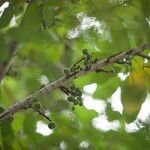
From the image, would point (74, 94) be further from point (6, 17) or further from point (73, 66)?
point (6, 17)

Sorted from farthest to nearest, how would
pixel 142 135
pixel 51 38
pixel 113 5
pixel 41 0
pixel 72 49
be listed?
pixel 72 49
pixel 51 38
pixel 142 135
pixel 41 0
pixel 113 5

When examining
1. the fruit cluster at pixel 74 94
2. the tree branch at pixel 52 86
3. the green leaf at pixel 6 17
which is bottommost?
the fruit cluster at pixel 74 94

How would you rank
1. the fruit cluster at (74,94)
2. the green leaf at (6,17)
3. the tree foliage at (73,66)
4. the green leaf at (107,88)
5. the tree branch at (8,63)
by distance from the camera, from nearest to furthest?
1. the tree foliage at (73,66)
2. the green leaf at (6,17)
3. the fruit cluster at (74,94)
4. the green leaf at (107,88)
5. the tree branch at (8,63)

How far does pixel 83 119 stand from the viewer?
3268 mm

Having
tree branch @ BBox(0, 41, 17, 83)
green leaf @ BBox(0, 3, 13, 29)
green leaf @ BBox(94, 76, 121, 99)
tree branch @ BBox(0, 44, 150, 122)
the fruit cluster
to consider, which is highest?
green leaf @ BBox(0, 3, 13, 29)

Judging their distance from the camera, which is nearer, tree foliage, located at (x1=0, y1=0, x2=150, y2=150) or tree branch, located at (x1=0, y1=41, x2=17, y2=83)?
tree foliage, located at (x1=0, y1=0, x2=150, y2=150)

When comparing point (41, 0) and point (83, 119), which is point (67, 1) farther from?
point (83, 119)

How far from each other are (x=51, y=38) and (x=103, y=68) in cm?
63

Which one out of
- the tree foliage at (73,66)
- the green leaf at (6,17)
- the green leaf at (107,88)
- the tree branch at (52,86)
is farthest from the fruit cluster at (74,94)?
the green leaf at (6,17)

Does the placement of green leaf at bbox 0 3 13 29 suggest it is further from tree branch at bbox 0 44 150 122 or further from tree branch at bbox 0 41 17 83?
tree branch at bbox 0 41 17 83

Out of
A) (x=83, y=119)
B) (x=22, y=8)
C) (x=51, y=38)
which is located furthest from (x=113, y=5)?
(x=83, y=119)

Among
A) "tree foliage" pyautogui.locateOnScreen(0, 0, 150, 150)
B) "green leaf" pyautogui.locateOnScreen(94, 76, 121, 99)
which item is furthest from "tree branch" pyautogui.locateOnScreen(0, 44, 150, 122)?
"green leaf" pyautogui.locateOnScreen(94, 76, 121, 99)

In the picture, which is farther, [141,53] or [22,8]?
[22,8]

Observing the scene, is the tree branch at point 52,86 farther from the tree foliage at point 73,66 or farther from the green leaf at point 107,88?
the green leaf at point 107,88
